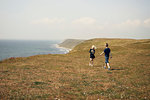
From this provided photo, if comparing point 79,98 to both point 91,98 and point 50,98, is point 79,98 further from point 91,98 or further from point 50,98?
point 50,98

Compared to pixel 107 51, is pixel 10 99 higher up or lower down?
lower down

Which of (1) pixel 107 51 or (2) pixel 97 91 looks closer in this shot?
(2) pixel 97 91

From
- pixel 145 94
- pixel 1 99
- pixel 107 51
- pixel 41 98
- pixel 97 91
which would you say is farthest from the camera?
pixel 107 51

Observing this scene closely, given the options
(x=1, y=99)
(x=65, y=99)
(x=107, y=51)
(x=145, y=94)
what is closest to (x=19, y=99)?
(x=1, y=99)

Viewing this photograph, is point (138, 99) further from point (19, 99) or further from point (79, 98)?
point (19, 99)

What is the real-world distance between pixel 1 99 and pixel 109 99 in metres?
6.66

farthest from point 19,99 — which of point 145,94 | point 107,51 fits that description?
point 107,51

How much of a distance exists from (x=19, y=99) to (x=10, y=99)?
1.74 ft

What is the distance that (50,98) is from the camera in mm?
7961

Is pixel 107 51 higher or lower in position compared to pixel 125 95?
higher

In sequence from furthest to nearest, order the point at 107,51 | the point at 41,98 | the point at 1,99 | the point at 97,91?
the point at 107,51, the point at 97,91, the point at 41,98, the point at 1,99

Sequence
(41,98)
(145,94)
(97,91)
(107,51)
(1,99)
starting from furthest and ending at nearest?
(107,51)
(97,91)
(145,94)
(41,98)
(1,99)

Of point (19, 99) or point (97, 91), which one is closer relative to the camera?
point (19, 99)

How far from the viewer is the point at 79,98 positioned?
316 inches
